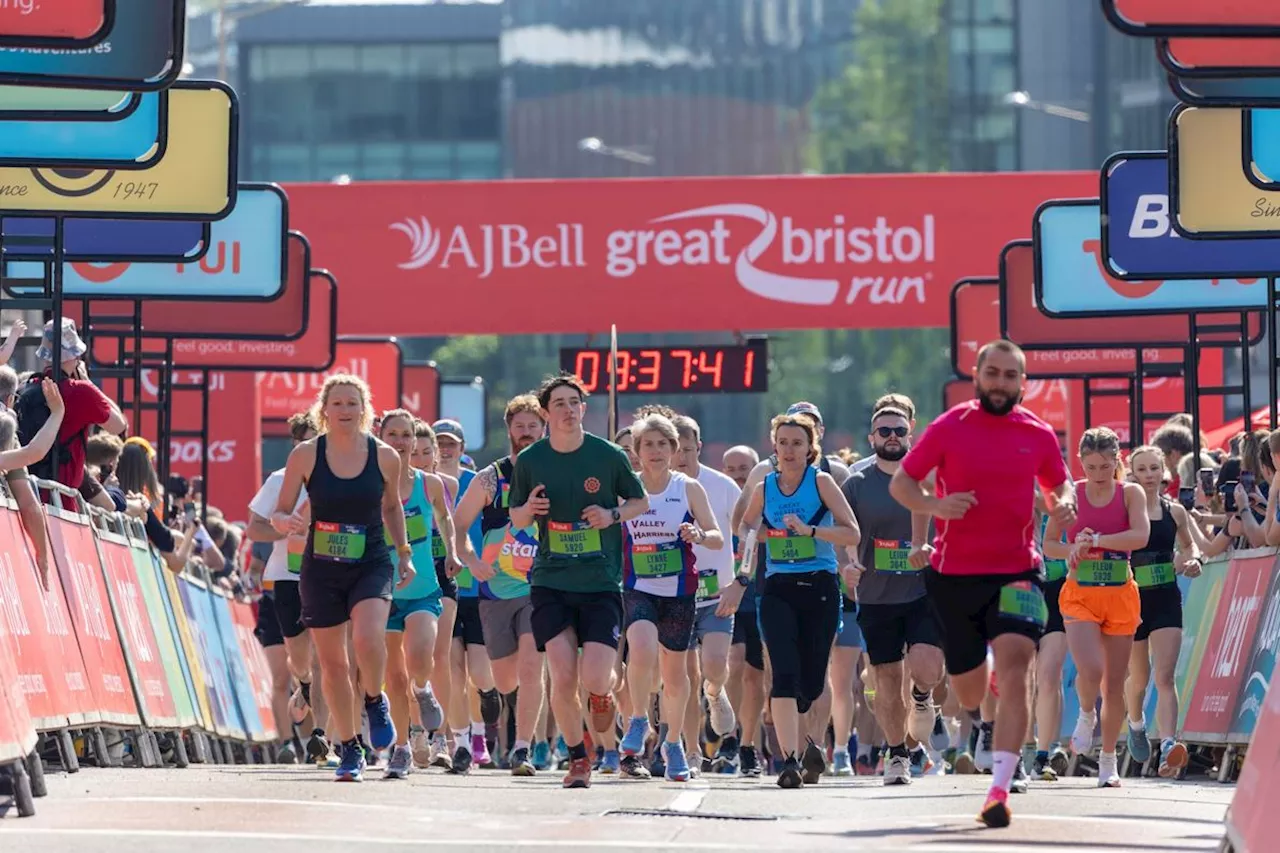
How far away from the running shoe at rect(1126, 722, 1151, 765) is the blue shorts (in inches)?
148

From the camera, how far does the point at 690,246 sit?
28.5 metres

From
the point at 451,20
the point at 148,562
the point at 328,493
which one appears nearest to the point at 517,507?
the point at 328,493

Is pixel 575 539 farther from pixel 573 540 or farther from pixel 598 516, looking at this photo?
pixel 598 516

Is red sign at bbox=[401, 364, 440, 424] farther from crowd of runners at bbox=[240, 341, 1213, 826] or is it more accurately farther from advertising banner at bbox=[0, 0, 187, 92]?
advertising banner at bbox=[0, 0, 187, 92]

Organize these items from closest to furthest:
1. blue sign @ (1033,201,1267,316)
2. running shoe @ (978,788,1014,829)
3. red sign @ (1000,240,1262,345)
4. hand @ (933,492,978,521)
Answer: running shoe @ (978,788,1014,829), hand @ (933,492,978,521), blue sign @ (1033,201,1267,316), red sign @ (1000,240,1262,345)

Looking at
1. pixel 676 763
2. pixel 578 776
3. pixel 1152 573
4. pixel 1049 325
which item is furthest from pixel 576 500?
pixel 1049 325

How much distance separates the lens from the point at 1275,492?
47.8 ft

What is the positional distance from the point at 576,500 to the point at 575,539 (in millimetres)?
172

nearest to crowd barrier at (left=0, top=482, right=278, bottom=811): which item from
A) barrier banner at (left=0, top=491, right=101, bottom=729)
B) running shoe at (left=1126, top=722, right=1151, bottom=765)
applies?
barrier banner at (left=0, top=491, right=101, bottom=729)

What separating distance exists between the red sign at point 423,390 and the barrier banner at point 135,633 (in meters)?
20.0

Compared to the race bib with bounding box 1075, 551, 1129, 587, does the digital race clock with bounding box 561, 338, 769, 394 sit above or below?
below

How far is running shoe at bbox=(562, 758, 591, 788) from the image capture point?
12.7 m

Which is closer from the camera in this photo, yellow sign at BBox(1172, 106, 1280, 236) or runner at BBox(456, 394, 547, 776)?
runner at BBox(456, 394, 547, 776)

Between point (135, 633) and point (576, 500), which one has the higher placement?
point (576, 500)
